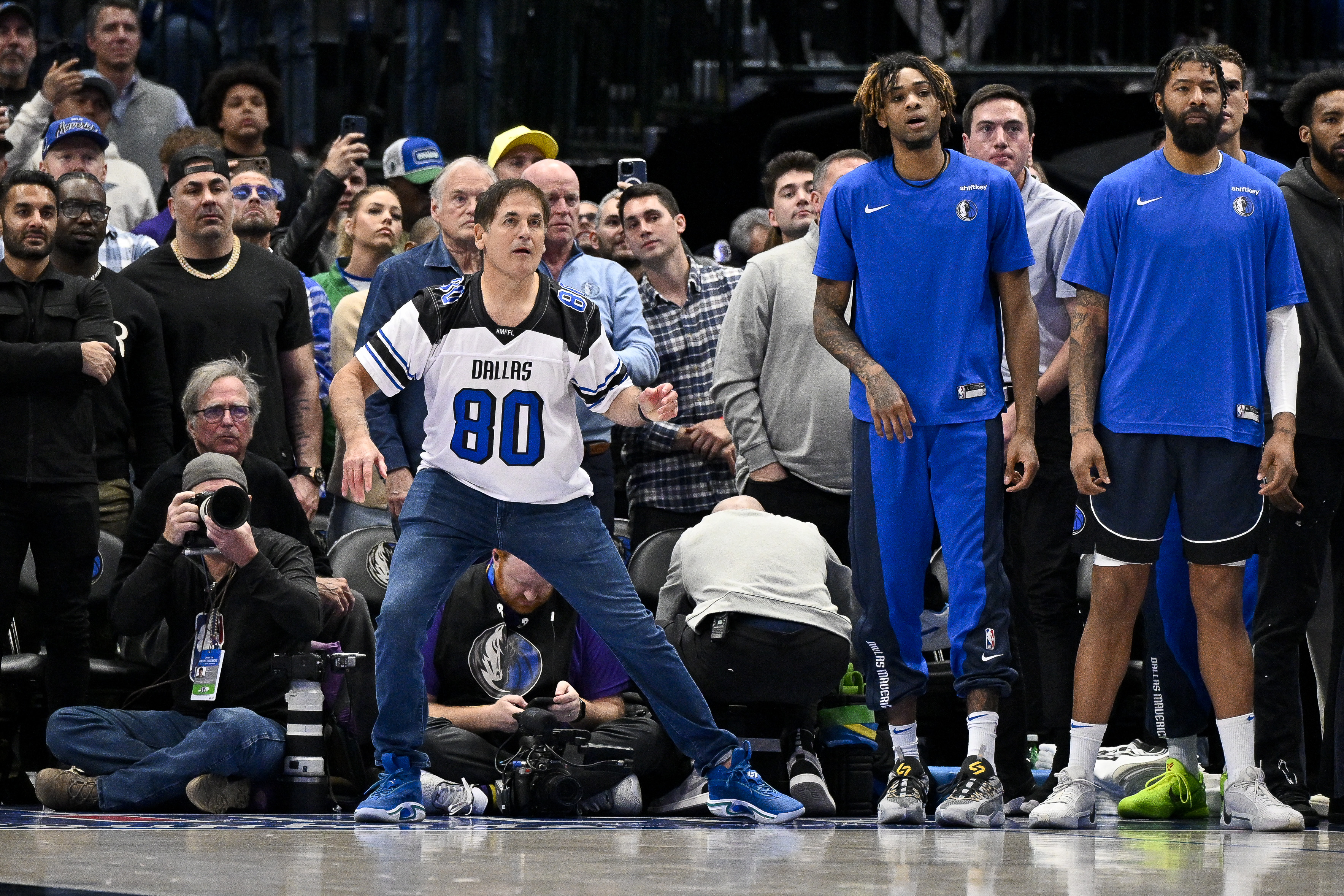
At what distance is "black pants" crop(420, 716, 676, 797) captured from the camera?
634 centimetres

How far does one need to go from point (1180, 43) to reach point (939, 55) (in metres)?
1.37

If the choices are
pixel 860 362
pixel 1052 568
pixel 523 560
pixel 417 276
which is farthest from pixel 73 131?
pixel 1052 568

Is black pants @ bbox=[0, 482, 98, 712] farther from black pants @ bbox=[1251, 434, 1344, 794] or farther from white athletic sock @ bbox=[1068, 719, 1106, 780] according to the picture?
black pants @ bbox=[1251, 434, 1344, 794]

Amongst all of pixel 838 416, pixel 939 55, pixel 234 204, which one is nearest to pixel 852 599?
pixel 838 416

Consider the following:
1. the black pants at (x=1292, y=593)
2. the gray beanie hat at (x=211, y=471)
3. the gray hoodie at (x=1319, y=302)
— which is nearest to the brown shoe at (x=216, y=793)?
the gray beanie hat at (x=211, y=471)

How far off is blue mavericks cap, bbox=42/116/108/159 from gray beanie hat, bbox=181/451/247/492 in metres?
2.26

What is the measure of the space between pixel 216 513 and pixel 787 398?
224 cm

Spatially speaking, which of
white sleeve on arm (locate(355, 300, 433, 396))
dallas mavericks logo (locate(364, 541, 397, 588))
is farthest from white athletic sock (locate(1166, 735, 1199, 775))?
dallas mavericks logo (locate(364, 541, 397, 588))

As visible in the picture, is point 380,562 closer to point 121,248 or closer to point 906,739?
point 121,248

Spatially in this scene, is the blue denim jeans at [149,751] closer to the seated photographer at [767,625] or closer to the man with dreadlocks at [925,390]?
the seated photographer at [767,625]

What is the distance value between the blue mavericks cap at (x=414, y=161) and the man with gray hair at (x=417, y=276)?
1.41 metres

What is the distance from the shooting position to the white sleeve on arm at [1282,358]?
5559mm

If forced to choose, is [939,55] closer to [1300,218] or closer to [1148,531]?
[1300,218]

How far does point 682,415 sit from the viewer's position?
25.6ft
